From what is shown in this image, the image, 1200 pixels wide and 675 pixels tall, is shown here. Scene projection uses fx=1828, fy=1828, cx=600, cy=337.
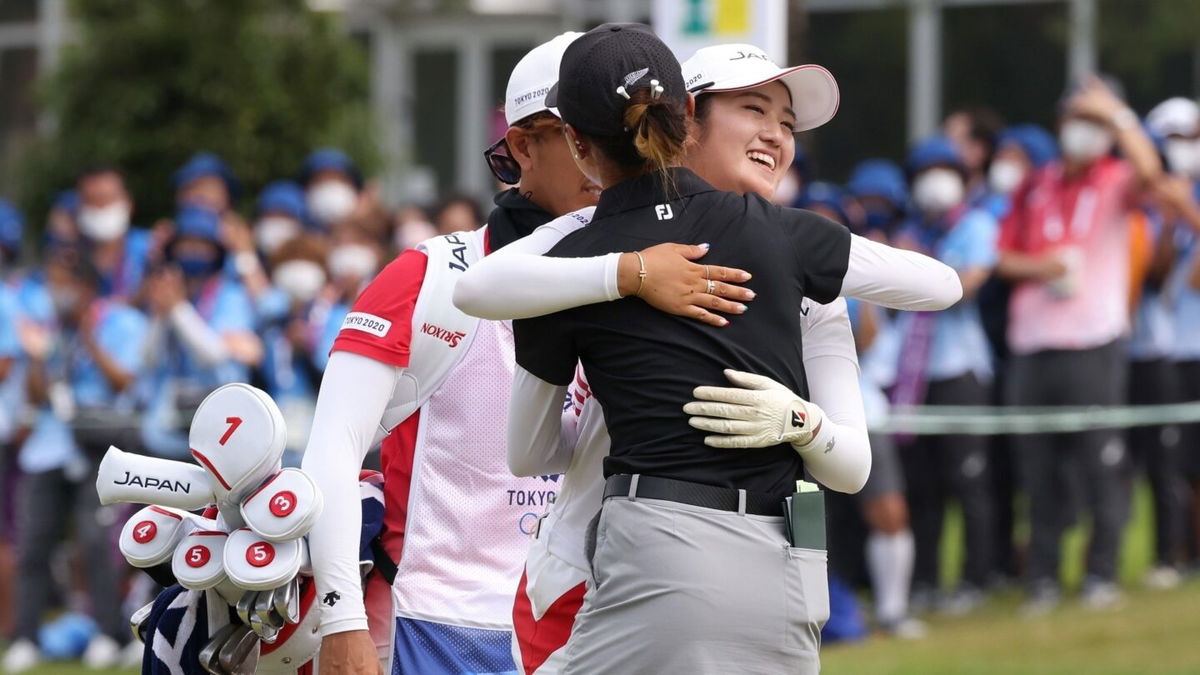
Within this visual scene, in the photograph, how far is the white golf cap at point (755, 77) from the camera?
347cm

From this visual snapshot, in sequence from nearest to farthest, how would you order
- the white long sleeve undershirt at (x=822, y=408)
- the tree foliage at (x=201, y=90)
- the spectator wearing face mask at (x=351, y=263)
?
the white long sleeve undershirt at (x=822, y=408)
the spectator wearing face mask at (x=351, y=263)
the tree foliage at (x=201, y=90)

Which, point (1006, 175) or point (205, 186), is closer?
point (205, 186)

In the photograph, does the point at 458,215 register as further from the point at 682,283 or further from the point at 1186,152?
the point at 682,283

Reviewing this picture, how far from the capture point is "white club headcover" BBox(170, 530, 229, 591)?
3.53 metres

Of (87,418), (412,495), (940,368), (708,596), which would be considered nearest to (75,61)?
(87,418)

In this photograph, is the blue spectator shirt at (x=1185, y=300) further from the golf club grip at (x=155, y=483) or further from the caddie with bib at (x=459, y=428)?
the golf club grip at (x=155, y=483)

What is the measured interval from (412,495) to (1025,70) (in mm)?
13319

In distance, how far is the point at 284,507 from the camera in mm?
3471

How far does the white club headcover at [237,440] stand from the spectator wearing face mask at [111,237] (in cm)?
684

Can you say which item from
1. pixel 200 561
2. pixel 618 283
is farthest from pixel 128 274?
pixel 618 283

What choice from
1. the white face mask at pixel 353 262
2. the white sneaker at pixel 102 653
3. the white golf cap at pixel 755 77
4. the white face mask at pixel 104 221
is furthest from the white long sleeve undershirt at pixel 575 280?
the white face mask at pixel 104 221

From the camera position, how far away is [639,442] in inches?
126

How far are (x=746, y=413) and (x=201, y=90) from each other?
11.0 metres

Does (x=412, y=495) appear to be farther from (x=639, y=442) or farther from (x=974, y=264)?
(x=974, y=264)
